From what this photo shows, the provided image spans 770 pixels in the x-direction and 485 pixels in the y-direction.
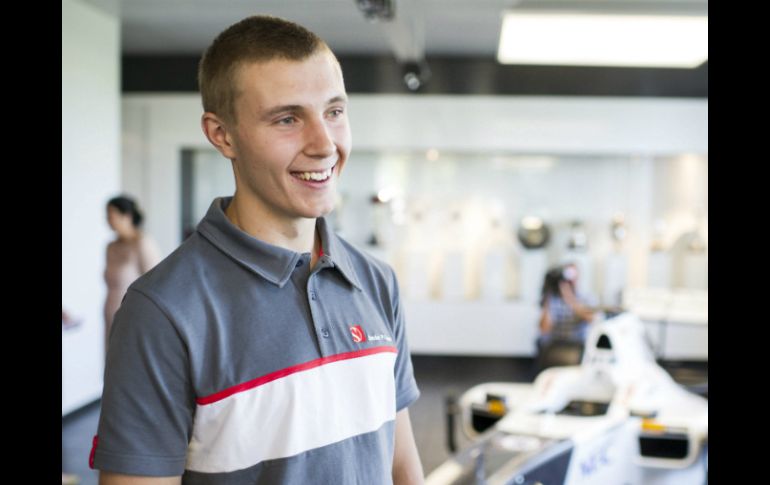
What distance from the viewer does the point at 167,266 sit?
0.98 meters

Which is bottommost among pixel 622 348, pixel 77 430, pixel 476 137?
pixel 77 430

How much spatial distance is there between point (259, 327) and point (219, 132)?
246 millimetres

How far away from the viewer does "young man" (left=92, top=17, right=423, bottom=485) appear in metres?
0.92

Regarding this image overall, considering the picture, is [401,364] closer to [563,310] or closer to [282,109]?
[282,109]

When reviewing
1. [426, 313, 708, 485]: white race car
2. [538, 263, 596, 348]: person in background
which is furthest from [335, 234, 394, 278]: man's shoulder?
[538, 263, 596, 348]: person in background

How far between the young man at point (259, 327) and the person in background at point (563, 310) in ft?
14.2

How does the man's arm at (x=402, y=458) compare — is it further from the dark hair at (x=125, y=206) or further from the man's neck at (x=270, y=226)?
the dark hair at (x=125, y=206)

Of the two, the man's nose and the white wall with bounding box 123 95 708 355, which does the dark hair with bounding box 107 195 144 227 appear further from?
the man's nose

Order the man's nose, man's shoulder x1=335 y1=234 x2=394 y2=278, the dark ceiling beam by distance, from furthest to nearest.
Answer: the dark ceiling beam → man's shoulder x1=335 y1=234 x2=394 y2=278 → the man's nose

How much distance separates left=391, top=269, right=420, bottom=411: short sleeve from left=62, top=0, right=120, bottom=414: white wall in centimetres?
424

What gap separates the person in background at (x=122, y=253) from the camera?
4.63 m
